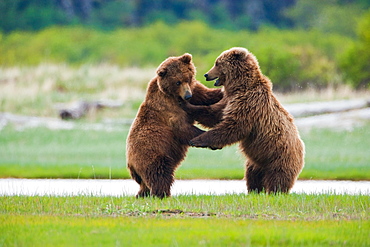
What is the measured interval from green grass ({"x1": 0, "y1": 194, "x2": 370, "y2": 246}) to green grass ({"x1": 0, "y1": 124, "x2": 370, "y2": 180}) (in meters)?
1.99

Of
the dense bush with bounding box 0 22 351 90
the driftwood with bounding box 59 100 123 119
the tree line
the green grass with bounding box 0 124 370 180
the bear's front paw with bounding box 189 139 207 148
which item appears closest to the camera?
the bear's front paw with bounding box 189 139 207 148

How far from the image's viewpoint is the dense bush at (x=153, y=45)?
3061cm

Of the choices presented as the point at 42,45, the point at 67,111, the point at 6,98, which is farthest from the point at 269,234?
the point at 42,45

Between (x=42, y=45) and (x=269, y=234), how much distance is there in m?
33.7

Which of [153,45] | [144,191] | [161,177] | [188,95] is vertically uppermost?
[153,45]

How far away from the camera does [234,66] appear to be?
7.86 meters

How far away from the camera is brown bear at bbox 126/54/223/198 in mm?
7629

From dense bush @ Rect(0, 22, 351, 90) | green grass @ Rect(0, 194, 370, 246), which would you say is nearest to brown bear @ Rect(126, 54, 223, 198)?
green grass @ Rect(0, 194, 370, 246)

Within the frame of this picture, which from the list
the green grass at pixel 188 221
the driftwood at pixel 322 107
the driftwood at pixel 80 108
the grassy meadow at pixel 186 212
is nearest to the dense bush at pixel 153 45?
the driftwood at pixel 322 107

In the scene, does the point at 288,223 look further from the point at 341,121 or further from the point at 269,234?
the point at 341,121

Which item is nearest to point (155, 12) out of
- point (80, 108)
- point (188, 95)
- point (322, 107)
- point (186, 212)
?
point (80, 108)

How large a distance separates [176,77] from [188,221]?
2.04 m

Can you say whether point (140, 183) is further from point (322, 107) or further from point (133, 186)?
point (322, 107)

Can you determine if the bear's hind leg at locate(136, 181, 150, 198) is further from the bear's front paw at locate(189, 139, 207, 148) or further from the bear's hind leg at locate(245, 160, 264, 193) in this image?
the bear's hind leg at locate(245, 160, 264, 193)
